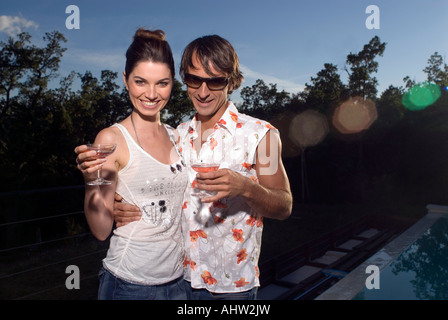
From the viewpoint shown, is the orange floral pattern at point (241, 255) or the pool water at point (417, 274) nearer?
the orange floral pattern at point (241, 255)

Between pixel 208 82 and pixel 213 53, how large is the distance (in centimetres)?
19

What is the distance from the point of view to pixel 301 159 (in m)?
32.7

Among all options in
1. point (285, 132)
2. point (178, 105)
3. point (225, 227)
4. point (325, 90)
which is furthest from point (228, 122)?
point (325, 90)

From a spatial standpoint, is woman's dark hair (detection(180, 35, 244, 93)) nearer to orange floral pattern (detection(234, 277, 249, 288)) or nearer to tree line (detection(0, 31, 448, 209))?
orange floral pattern (detection(234, 277, 249, 288))

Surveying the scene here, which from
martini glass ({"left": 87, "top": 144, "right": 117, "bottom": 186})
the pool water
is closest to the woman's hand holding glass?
martini glass ({"left": 87, "top": 144, "right": 117, "bottom": 186})

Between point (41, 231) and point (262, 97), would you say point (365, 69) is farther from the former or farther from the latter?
point (41, 231)

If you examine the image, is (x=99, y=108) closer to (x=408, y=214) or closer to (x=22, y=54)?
(x=22, y=54)

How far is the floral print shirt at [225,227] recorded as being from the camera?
85.5 inches

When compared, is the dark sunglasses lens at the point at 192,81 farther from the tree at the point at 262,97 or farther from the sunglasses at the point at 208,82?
the tree at the point at 262,97

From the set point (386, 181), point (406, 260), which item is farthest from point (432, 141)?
point (406, 260)

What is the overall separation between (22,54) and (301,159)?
96.3ft

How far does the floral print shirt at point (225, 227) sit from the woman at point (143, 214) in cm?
9

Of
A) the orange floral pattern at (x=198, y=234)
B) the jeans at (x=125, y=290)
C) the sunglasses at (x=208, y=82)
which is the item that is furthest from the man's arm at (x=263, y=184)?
the jeans at (x=125, y=290)
